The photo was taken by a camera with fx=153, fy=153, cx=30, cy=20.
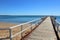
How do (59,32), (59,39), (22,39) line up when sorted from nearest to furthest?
(22,39)
(59,39)
(59,32)

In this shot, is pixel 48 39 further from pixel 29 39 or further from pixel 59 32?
pixel 59 32

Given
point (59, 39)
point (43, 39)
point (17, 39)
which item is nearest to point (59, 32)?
point (59, 39)

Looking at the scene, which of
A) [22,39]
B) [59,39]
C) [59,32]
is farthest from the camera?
[59,32]

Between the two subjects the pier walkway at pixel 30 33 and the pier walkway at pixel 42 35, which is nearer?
the pier walkway at pixel 30 33

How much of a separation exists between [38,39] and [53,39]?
90 centimetres

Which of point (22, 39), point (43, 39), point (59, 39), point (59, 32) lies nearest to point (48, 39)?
point (43, 39)

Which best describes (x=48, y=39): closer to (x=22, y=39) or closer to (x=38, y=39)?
(x=38, y=39)

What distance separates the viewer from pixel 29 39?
9039 millimetres

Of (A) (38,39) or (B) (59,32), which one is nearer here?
(A) (38,39)

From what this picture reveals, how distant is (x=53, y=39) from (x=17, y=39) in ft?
7.24

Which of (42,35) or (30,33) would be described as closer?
(42,35)

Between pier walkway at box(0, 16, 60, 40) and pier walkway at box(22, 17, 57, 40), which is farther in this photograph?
pier walkway at box(22, 17, 57, 40)

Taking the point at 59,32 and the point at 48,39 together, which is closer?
the point at 48,39

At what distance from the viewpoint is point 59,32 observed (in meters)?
11.8
